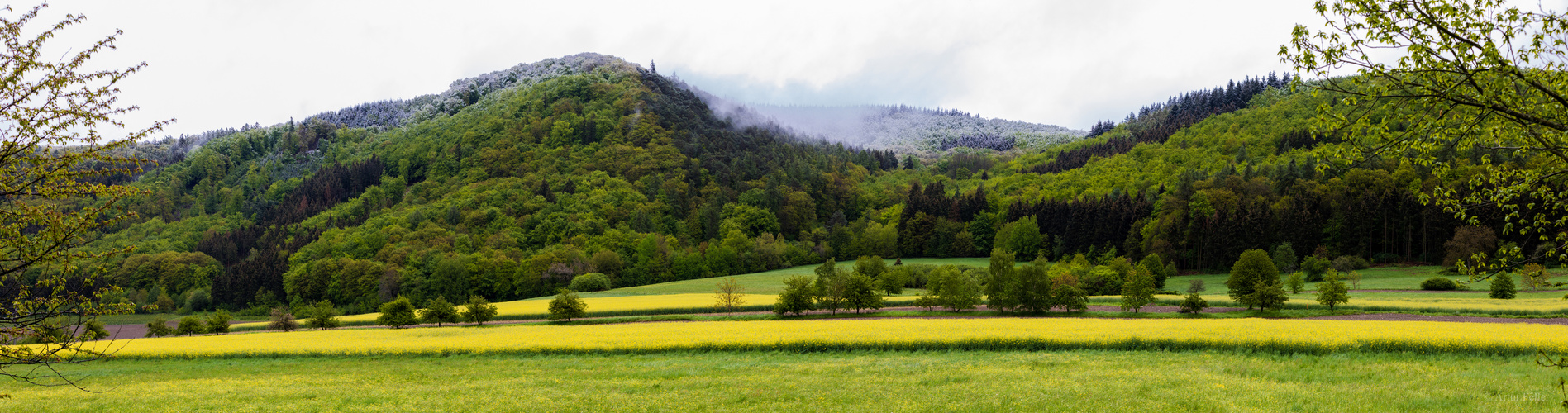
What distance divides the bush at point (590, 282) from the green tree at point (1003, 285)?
53.1 meters

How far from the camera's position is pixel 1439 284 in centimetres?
5391

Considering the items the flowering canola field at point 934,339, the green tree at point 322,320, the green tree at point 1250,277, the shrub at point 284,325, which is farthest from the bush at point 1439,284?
the shrub at point 284,325

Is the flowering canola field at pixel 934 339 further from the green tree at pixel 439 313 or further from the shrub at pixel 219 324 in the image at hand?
the shrub at pixel 219 324

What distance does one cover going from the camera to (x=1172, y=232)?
289 feet

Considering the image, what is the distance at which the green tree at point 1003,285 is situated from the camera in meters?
47.2

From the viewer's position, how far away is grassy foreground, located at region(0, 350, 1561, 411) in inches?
630

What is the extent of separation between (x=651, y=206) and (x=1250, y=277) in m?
105

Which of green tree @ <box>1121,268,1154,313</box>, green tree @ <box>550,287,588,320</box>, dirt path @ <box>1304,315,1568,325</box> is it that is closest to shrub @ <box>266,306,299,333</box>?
green tree @ <box>550,287,588,320</box>

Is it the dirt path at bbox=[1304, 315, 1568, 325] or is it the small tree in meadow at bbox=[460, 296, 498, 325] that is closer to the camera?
the dirt path at bbox=[1304, 315, 1568, 325]

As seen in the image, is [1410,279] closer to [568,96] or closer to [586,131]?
[586,131]

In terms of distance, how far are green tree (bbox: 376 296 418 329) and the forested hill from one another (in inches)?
232

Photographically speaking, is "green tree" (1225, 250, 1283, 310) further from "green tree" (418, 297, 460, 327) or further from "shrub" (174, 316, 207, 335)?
"shrub" (174, 316, 207, 335)

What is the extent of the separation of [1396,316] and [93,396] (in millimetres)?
57302

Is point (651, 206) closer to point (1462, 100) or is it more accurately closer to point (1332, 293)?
point (1332, 293)
